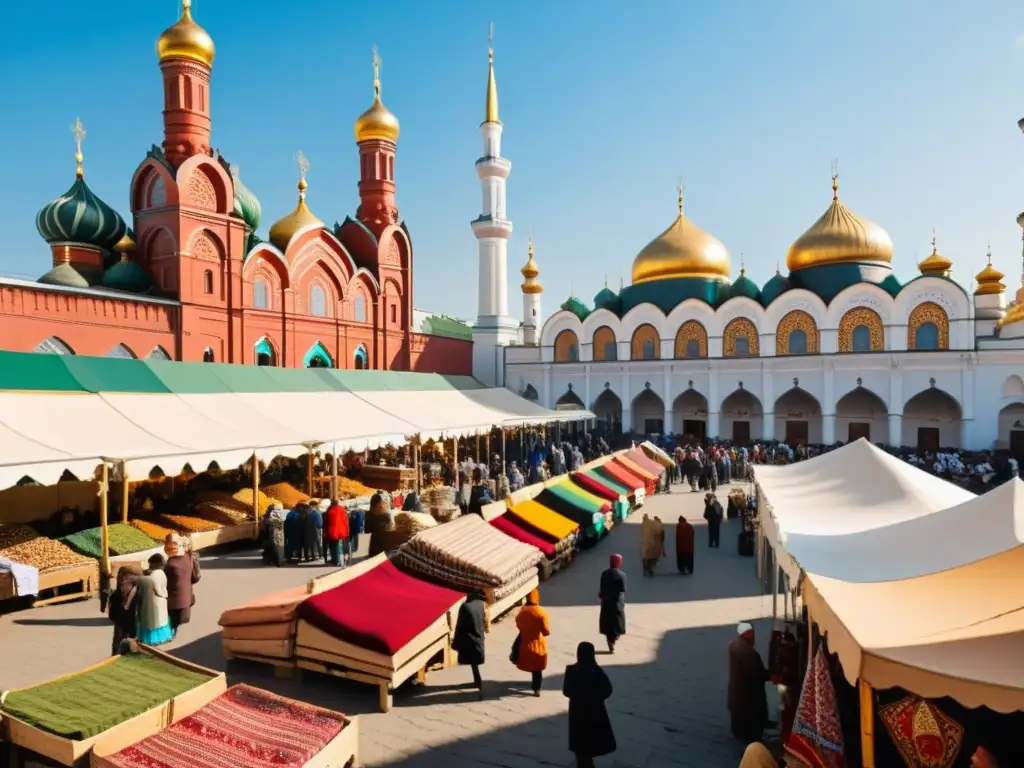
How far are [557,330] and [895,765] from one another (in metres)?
26.3

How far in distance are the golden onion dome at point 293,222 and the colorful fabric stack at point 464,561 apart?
17.9 meters

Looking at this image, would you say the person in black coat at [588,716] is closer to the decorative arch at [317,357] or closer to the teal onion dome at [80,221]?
the decorative arch at [317,357]

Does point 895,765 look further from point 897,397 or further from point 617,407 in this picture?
point 617,407

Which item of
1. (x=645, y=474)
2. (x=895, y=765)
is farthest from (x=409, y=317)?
(x=895, y=765)

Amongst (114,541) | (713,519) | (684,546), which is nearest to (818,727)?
(684,546)

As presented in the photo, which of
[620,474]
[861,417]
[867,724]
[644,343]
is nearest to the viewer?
[867,724]

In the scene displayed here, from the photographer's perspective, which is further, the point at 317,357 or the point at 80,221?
the point at 317,357

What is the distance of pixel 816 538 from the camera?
5555 mm

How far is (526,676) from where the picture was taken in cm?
584

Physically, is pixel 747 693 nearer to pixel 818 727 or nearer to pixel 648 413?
pixel 818 727

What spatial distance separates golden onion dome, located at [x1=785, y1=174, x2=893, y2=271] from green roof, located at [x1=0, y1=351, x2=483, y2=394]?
59.4 ft

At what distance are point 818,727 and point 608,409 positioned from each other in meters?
26.8

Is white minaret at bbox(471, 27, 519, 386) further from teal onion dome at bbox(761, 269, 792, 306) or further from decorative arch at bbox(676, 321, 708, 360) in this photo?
teal onion dome at bbox(761, 269, 792, 306)

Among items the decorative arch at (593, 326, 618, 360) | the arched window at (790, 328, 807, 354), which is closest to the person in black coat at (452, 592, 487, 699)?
the arched window at (790, 328, 807, 354)
